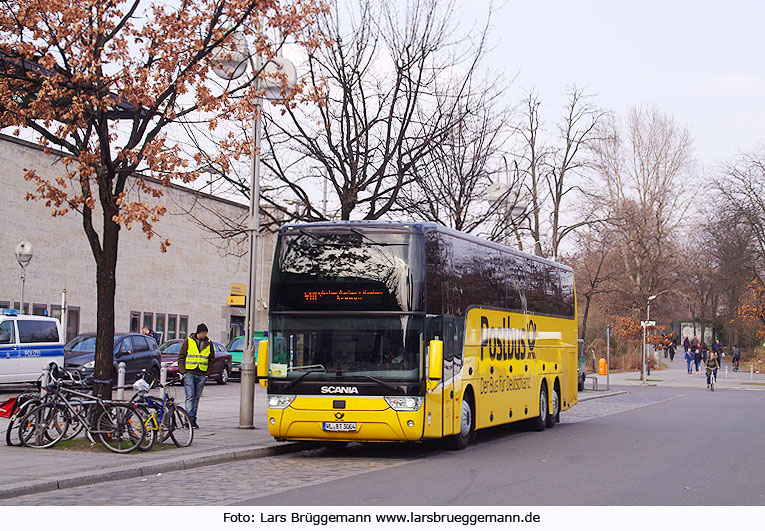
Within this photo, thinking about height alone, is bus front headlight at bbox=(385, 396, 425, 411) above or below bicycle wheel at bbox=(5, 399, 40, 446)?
above

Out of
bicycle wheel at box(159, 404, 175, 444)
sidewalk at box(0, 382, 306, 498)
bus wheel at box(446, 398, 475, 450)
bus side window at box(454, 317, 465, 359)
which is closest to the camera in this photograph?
sidewalk at box(0, 382, 306, 498)

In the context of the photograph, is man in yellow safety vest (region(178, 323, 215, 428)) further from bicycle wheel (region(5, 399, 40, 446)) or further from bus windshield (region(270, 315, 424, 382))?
bicycle wheel (region(5, 399, 40, 446))

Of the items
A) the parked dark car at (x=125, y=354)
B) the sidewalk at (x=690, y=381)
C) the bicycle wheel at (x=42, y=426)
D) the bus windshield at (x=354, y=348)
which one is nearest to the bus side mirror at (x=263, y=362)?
the bus windshield at (x=354, y=348)

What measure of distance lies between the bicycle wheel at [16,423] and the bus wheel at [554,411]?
12064 millimetres

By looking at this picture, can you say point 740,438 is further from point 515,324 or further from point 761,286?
point 761,286

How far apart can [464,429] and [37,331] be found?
14.5 m

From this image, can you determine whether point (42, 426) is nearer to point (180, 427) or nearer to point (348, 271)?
point (180, 427)

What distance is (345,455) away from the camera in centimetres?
1577

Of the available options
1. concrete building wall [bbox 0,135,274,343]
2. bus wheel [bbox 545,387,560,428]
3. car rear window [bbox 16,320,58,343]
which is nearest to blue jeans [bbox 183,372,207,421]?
bus wheel [bbox 545,387,560,428]

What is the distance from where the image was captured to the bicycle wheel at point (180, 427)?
14938 mm

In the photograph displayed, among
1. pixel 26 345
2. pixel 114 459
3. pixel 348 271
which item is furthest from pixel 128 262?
pixel 114 459

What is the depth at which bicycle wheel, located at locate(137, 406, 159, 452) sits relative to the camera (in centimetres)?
1418

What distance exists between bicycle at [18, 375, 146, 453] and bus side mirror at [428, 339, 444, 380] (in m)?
4.19

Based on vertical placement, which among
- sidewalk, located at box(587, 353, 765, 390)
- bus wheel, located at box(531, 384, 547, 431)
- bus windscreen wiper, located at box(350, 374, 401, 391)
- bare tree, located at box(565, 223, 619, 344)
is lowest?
sidewalk, located at box(587, 353, 765, 390)
